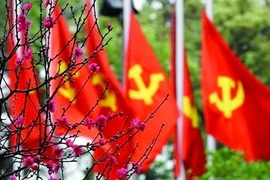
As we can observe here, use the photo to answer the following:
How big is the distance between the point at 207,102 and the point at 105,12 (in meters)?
2.67

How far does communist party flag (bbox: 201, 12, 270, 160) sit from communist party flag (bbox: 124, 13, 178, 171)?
1030 millimetres

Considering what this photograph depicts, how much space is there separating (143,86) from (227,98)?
1632 millimetres

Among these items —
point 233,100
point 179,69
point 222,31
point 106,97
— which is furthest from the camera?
point 222,31

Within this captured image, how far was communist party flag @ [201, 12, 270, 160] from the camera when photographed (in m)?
13.5

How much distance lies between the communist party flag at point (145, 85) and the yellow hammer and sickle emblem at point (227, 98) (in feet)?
3.38

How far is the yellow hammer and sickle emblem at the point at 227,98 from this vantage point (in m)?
13.6

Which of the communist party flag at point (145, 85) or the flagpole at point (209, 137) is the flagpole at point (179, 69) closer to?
the flagpole at point (209, 137)

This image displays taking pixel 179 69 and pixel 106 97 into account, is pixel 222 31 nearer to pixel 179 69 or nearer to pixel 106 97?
pixel 179 69

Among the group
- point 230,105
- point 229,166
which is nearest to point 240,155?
point 229,166

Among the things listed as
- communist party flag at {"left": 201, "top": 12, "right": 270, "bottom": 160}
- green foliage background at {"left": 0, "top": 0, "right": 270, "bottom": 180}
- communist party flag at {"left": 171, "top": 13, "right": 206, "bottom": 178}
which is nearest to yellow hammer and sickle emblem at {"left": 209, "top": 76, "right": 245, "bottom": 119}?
communist party flag at {"left": 201, "top": 12, "right": 270, "bottom": 160}

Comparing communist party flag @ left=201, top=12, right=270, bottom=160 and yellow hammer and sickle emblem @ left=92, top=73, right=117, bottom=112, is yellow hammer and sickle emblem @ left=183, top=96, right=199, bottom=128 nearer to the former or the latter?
communist party flag @ left=201, top=12, right=270, bottom=160

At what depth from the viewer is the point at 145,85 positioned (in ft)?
41.5

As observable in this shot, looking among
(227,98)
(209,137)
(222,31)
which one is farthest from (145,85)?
(222,31)

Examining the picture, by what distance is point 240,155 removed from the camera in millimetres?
12148
